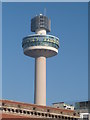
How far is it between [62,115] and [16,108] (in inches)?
971

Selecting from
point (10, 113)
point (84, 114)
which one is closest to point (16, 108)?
point (10, 113)

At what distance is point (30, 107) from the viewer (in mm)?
125812

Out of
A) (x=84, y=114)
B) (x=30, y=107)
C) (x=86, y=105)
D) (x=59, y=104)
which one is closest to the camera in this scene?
(x=30, y=107)

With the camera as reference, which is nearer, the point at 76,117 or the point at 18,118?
the point at 18,118

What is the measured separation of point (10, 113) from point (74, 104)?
71.7 metres

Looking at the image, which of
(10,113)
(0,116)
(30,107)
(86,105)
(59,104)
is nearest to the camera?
(0,116)

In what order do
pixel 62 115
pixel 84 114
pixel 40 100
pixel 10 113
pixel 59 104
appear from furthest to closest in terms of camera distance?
pixel 40 100 < pixel 59 104 < pixel 84 114 < pixel 62 115 < pixel 10 113

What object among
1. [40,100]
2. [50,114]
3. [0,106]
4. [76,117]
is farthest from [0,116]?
[40,100]

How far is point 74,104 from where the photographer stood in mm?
182875

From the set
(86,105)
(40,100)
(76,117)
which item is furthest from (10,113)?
(40,100)

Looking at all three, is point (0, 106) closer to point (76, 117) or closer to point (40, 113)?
point (40, 113)

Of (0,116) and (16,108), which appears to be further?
(16,108)

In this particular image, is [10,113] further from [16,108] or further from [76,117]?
[76,117]

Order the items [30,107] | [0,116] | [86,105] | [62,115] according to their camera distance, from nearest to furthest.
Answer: [0,116] < [30,107] < [62,115] < [86,105]
